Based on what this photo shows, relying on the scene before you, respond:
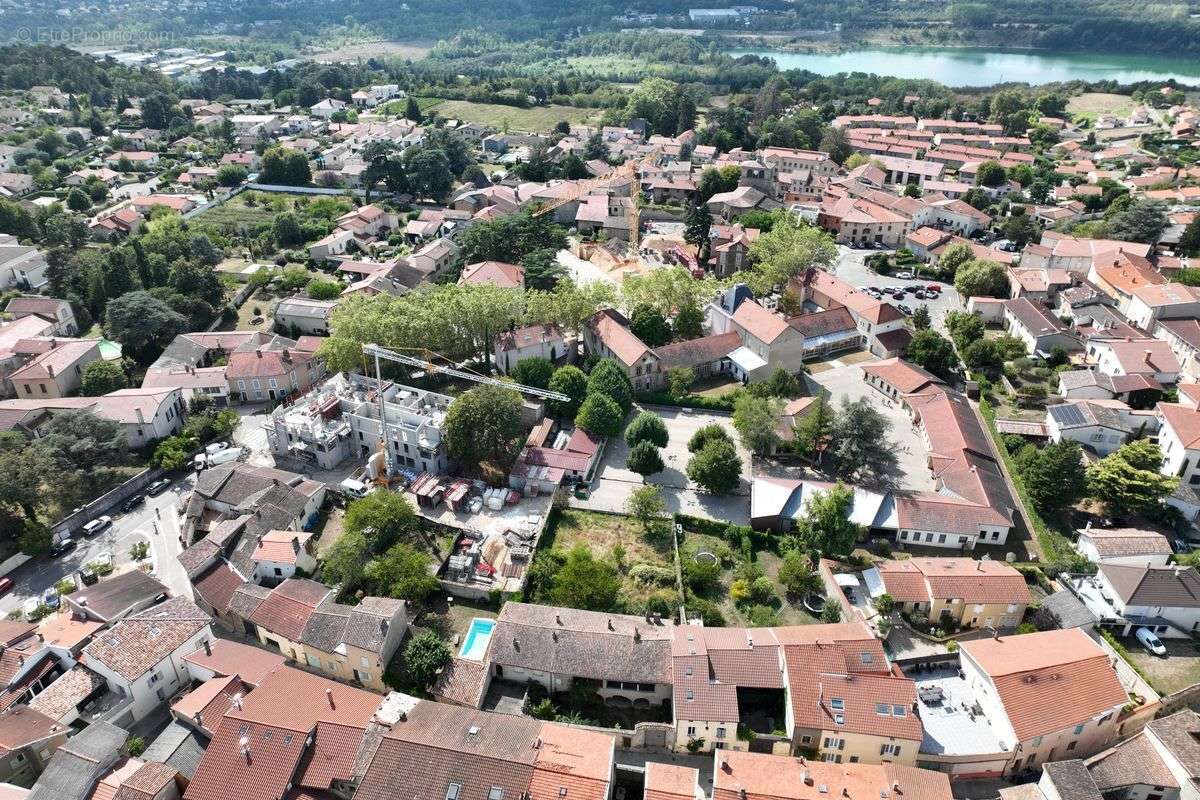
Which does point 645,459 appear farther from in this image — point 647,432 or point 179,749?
point 179,749

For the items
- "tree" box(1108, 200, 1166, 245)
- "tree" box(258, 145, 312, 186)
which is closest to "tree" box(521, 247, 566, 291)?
"tree" box(258, 145, 312, 186)

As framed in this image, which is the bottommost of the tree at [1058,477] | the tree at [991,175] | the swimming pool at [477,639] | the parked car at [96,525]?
the parked car at [96,525]

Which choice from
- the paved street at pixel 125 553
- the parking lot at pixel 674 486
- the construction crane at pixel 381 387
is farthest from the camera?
the construction crane at pixel 381 387

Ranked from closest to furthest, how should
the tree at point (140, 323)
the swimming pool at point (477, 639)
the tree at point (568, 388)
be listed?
the swimming pool at point (477, 639)
the tree at point (568, 388)
the tree at point (140, 323)

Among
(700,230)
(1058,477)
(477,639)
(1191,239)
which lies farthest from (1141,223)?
(477,639)

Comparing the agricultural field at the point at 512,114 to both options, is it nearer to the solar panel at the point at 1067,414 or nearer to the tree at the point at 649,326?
the tree at the point at 649,326

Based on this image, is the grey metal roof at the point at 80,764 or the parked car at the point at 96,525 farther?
the parked car at the point at 96,525

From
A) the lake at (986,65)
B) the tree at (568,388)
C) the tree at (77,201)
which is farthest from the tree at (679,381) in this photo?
the lake at (986,65)
